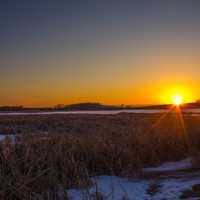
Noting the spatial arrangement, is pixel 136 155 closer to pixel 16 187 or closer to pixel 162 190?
pixel 162 190

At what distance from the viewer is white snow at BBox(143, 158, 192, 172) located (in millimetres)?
8617

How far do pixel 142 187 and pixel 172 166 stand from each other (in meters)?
2.39

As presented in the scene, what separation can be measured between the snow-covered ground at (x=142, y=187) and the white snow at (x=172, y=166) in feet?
1.13

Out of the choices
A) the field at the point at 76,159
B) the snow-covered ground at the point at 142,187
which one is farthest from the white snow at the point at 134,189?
the field at the point at 76,159

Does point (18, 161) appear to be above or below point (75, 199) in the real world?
above

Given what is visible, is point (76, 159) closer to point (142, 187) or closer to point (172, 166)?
point (142, 187)

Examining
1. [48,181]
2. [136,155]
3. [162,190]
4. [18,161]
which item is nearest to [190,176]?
[162,190]

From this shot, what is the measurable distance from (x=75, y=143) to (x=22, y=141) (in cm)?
153

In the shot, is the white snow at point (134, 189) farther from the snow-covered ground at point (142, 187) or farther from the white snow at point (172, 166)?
the white snow at point (172, 166)

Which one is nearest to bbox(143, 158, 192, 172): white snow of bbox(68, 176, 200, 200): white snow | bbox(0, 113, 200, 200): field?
bbox(0, 113, 200, 200): field

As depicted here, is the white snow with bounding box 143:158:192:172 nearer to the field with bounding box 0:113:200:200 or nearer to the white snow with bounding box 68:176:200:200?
the field with bounding box 0:113:200:200

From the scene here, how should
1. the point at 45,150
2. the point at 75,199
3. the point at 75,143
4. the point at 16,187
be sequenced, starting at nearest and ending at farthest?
the point at 16,187 < the point at 75,199 < the point at 45,150 < the point at 75,143

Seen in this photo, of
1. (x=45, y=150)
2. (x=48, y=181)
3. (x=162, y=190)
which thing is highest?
(x=45, y=150)

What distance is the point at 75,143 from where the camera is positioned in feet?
28.6
